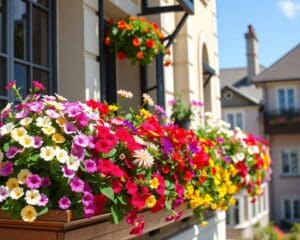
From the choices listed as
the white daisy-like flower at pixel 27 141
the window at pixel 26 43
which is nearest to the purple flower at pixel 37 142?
the white daisy-like flower at pixel 27 141

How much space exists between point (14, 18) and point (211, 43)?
616 cm

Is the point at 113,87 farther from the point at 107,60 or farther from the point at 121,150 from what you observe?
the point at 121,150

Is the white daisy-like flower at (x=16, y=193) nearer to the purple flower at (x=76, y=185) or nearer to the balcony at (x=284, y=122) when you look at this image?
the purple flower at (x=76, y=185)

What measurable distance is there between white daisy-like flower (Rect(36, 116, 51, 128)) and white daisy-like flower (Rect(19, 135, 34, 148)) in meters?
0.09

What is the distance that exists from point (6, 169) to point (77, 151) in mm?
346

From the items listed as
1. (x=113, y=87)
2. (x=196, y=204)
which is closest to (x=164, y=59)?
(x=113, y=87)

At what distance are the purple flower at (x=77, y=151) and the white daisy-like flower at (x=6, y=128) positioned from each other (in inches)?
12.8

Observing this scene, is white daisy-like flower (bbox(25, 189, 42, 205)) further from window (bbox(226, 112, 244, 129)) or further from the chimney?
the chimney

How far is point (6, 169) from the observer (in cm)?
266

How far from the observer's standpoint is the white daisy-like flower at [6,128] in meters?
2.74

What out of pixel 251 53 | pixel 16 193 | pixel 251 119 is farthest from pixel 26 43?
pixel 251 53

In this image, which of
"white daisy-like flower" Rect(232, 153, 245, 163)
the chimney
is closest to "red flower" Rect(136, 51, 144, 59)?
"white daisy-like flower" Rect(232, 153, 245, 163)

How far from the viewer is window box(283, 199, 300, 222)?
98.0 ft

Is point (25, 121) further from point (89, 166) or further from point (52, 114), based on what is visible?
point (89, 166)
